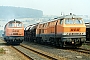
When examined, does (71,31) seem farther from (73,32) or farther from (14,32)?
(14,32)

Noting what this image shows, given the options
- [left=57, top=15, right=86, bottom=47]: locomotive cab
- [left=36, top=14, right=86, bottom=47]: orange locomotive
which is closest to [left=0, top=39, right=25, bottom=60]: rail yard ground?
[left=36, top=14, right=86, bottom=47]: orange locomotive

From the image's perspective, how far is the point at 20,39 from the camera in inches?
1171

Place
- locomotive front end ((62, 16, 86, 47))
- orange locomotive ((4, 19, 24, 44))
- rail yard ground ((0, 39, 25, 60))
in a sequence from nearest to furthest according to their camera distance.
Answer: rail yard ground ((0, 39, 25, 60)), locomotive front end ((62, 16, 86, 47)), orange locomotive ((4, 19, 24, 44))

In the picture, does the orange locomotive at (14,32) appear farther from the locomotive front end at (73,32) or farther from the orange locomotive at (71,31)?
the locomotive front end at (73,32)

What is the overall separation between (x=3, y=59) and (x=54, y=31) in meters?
10.3

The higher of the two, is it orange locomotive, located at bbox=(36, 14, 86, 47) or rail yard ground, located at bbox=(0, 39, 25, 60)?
orange locomotive, located at bbox=(36, 14, 86, 47)

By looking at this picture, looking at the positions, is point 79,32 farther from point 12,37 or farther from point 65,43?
point 12,37

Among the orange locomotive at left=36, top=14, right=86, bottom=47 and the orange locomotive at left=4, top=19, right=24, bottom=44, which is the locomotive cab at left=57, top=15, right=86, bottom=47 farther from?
the orange locomotive at left=4, top=19, right=24, bottom=44

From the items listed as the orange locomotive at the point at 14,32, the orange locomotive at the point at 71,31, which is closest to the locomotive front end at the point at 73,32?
the orange locomotive at the point at 71,31

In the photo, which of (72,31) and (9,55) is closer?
(9,55)

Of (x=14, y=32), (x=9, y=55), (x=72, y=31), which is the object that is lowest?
(x=9, y=55)

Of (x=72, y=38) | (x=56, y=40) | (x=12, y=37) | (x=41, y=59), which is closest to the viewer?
(x=41, y=59)

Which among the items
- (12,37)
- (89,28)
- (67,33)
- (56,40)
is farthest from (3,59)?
(89,28)

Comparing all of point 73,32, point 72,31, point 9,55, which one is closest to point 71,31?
point 72,31
